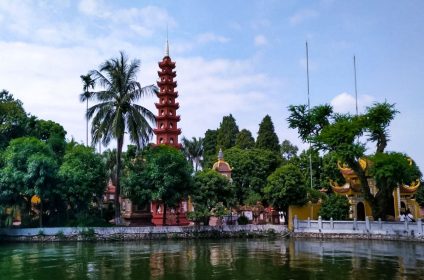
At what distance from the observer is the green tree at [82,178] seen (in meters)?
32.0

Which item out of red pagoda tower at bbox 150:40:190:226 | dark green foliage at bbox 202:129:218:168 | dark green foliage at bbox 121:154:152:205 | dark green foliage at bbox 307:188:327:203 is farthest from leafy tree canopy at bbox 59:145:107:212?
dark green foliage at bbox 202:129:218:168

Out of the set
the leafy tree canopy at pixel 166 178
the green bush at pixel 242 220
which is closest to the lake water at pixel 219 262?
the leafy tree canopy at pixel 166 178

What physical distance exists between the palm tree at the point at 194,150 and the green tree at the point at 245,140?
6.08 m

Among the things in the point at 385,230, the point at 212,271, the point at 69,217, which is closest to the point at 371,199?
the point at 385,230

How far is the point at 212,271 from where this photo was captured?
54.0 feet

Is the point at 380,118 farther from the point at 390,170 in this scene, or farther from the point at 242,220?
the point at 242,220

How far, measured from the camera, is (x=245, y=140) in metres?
61.6

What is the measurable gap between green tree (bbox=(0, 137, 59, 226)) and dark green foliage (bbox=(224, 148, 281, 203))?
2421 cm

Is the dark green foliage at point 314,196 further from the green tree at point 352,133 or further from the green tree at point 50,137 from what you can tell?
the green tree at point 50,137

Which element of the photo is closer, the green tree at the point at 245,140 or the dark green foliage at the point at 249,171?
the dark green foliage at the point at 249,171

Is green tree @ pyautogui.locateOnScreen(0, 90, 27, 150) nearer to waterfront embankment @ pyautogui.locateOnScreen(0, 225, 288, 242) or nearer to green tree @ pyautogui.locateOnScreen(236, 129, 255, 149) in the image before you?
waterfront embankment @ pyautogui.locateOnScreen(0, 225, 288, 242)

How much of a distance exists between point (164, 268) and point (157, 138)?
28784mm

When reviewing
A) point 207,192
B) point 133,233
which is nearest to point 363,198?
point 207,192

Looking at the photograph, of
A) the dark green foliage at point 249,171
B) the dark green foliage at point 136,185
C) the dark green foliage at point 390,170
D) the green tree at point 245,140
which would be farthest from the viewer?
the green tree at point 245,140
